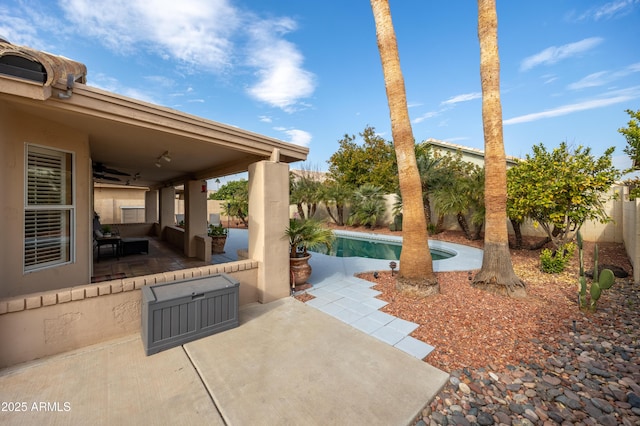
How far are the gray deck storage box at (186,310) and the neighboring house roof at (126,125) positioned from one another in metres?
2.62

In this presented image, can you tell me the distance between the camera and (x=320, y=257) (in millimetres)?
10562

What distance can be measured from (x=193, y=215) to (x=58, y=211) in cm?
491

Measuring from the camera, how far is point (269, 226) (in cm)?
551

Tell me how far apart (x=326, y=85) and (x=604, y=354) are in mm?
17523

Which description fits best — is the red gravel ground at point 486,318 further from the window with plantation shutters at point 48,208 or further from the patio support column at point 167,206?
the patio support column at point 167,206

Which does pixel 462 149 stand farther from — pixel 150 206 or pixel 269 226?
pixel 150 206

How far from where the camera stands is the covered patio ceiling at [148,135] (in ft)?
11.2

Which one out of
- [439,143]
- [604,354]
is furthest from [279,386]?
[439,143]

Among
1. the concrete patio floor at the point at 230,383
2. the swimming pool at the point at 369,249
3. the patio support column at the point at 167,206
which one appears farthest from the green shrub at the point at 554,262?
the patio support column at the point at 167,206

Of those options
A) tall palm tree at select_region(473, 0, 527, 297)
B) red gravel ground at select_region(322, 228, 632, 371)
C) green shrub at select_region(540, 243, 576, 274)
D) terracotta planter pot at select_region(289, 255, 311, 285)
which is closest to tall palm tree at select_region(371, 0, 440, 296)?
red gravel ground at select_region(322, 228, 632, 371)

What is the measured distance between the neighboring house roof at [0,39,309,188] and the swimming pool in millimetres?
6226

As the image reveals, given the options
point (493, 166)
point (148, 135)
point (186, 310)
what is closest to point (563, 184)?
point (493, 166)

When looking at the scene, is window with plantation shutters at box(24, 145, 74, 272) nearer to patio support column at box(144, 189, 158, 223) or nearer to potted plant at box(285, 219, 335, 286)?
potted plant at box(285, 219, 335, 286)

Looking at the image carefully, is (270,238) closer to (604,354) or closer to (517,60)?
(604,354)
